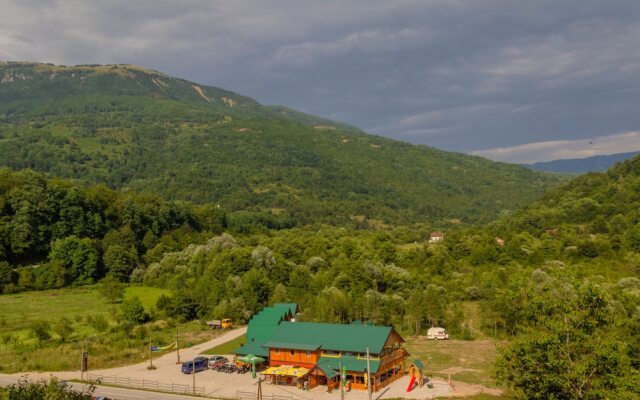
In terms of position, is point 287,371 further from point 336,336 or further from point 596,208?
point 596,208

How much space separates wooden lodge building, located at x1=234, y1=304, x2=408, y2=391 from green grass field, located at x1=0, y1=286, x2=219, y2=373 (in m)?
16.7

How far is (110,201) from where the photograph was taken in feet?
398

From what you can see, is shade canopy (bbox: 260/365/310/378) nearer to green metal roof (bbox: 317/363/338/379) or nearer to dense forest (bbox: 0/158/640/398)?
green metal roof (bbox: 317/363/338/379)

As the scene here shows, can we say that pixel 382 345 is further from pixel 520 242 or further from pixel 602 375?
pixel 520 242

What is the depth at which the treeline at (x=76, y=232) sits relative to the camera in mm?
94438

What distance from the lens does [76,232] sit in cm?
10681

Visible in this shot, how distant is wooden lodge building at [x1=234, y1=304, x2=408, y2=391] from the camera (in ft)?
139

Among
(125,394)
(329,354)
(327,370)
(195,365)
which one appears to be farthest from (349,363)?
(125,394)

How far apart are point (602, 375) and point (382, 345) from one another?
19.8 metres

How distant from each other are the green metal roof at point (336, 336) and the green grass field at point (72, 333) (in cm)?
1795

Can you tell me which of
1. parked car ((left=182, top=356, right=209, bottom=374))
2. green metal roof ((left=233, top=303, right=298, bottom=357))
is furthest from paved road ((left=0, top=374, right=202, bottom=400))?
green metal roof ((left=233, top=303, right=298, bottom=357))

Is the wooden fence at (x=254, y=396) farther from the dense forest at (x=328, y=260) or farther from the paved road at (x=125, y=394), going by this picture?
the dense forest at (x=328, y=260)

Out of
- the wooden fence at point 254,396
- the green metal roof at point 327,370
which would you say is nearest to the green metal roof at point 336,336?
the green metal roof at point 327,370

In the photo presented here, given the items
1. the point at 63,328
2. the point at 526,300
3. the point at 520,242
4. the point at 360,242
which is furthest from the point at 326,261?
the point at 526,300
